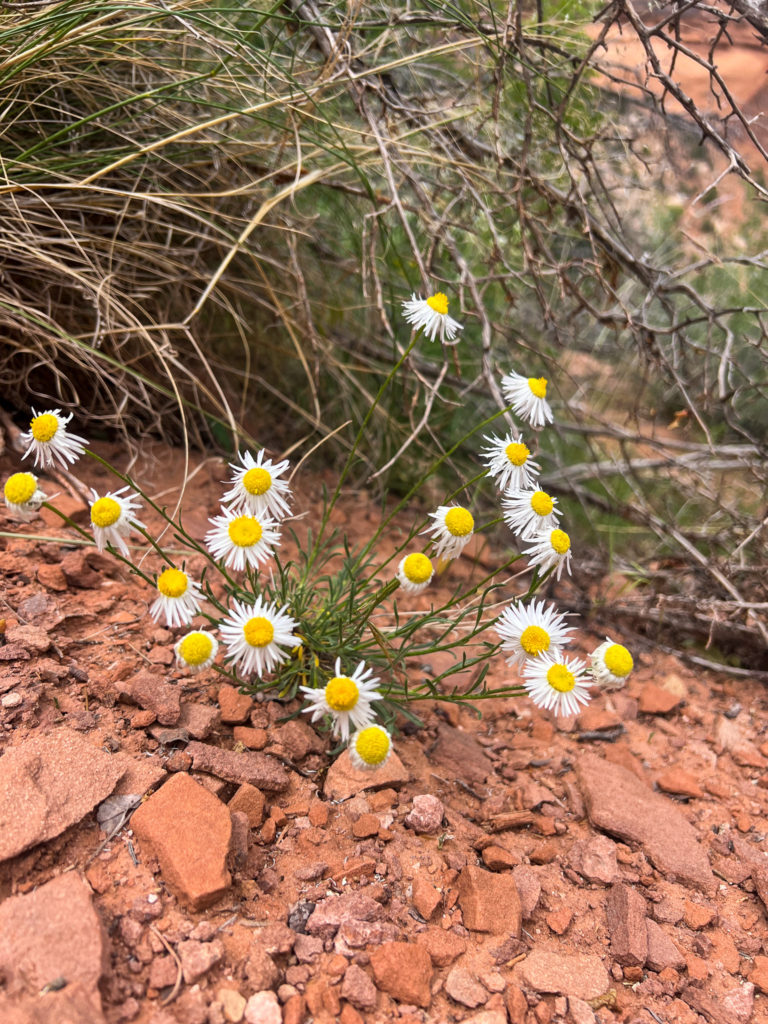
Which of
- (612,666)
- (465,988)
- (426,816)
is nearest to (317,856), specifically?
(426,816)

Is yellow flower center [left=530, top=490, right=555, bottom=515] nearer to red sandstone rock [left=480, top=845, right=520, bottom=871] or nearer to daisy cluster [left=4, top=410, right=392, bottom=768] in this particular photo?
daisy cluster [left=4, top=410, right=392, bottom=768]

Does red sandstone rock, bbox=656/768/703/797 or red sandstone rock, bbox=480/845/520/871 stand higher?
red sandstone rock, bbox=656/768/703/797

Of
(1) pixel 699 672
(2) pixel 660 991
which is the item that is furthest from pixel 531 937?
(1) pixel 699 672

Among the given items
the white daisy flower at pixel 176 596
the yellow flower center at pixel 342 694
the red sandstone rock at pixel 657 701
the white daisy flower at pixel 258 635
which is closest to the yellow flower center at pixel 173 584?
the white daisy flower at pixel 176 596

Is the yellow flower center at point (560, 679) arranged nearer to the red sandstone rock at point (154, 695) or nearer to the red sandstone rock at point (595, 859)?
the red sandstone rock at point (595, 859)

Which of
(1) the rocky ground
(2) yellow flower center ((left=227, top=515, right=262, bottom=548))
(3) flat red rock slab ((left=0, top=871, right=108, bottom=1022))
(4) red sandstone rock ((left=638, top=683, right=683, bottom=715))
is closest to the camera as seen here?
(3) flat red rock slab ((left=0, top=871, right=108, bottom=1022))

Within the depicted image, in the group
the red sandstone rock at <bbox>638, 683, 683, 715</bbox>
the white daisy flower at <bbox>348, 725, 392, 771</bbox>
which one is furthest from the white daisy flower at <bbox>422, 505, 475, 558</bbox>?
the red sandstone rock at <bbox>638, 683, 683, 715</bbox>
